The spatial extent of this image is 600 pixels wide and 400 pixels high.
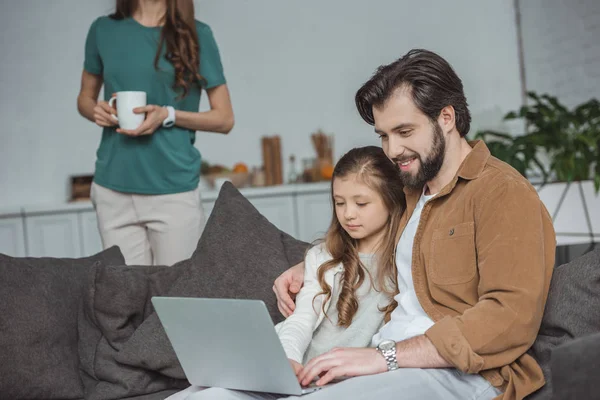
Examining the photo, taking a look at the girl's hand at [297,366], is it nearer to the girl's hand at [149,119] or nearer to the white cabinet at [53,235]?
the girl's hand at [149,119]

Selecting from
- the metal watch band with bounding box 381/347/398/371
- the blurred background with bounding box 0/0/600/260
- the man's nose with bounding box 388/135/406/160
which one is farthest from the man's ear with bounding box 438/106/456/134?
the blurred background with bounding box 0/0/600/260

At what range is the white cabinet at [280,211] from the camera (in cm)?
490

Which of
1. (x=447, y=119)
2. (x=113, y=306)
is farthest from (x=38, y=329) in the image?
(x=447, y=119)

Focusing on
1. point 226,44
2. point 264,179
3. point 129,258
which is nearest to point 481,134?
point 264,179

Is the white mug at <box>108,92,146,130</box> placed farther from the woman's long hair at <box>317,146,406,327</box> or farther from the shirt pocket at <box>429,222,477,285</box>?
the shirt pocket at <box>429,222,477,285</box>

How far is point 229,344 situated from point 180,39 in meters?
1.37

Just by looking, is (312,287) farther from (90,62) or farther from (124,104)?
(90,62)

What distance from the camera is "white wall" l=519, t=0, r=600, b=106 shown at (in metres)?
5.18

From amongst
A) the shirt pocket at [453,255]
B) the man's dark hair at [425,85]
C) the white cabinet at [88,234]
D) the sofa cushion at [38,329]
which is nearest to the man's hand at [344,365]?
the shirt pocket at [453,255]

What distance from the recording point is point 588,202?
4.56 meters

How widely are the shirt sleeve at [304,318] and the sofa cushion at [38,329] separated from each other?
74 cm

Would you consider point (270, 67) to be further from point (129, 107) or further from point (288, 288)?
point (288, 288)

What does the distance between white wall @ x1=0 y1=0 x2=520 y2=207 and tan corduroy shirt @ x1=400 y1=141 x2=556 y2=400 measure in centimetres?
366

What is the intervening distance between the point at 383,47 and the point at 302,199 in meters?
1.42
